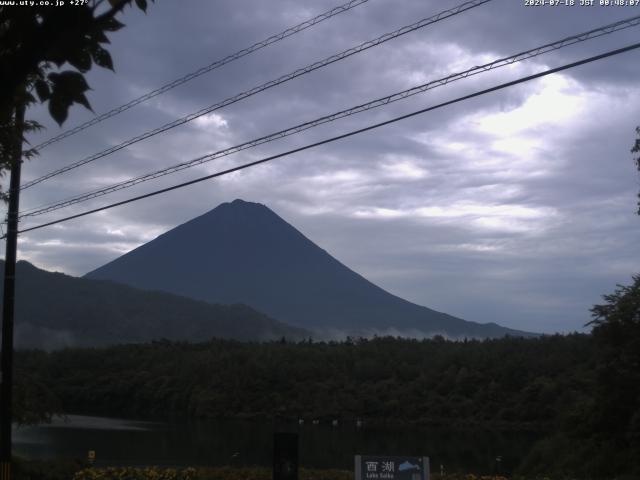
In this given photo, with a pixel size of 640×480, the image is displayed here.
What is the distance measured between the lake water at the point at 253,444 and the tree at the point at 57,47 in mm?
25187

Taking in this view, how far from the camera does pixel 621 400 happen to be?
24.8m

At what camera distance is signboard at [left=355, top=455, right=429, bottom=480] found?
1291 centimetres

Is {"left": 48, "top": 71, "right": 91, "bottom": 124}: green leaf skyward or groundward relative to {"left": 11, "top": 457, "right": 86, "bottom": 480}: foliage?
skyward

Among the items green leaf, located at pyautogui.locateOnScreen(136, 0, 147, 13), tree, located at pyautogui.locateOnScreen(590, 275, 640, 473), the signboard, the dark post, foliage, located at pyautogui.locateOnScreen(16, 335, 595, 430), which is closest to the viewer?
green leaf, located at pyautogui.locateOnScreen(136, 0, 147, 13)

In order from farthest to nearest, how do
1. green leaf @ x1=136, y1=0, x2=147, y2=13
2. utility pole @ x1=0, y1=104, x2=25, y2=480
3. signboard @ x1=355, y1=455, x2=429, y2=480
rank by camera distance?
utility pole @ x1=0, y1=104, x2=25, y2=480 < signboard @ x1=355, y1=455, x2=429, y2=480 < green leaf @ x1=136, y1=0, x2=147, y2=13

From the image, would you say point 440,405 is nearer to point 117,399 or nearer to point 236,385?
point 236,385

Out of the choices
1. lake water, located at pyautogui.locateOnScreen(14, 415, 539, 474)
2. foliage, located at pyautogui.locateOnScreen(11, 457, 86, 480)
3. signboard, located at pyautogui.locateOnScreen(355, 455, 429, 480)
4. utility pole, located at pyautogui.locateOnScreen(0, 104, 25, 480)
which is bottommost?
lake water, located at pyautogui.locateOnScreen(14, 415, 539, 474)

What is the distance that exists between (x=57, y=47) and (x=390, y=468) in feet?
34.8

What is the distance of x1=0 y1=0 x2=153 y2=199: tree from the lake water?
2519 cm

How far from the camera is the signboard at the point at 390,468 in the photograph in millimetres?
12906

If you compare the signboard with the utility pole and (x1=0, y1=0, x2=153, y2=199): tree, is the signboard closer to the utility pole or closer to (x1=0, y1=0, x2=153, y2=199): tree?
the utility pole

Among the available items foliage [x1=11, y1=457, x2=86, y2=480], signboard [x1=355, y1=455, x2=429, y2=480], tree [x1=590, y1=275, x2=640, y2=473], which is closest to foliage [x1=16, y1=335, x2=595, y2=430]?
tree [x1=590, y1=275, x2=640, y2=473]

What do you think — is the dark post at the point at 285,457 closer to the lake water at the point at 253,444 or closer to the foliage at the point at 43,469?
the foliage at the point at 43,469

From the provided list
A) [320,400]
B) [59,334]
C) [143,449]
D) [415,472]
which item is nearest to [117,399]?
[320,400]
